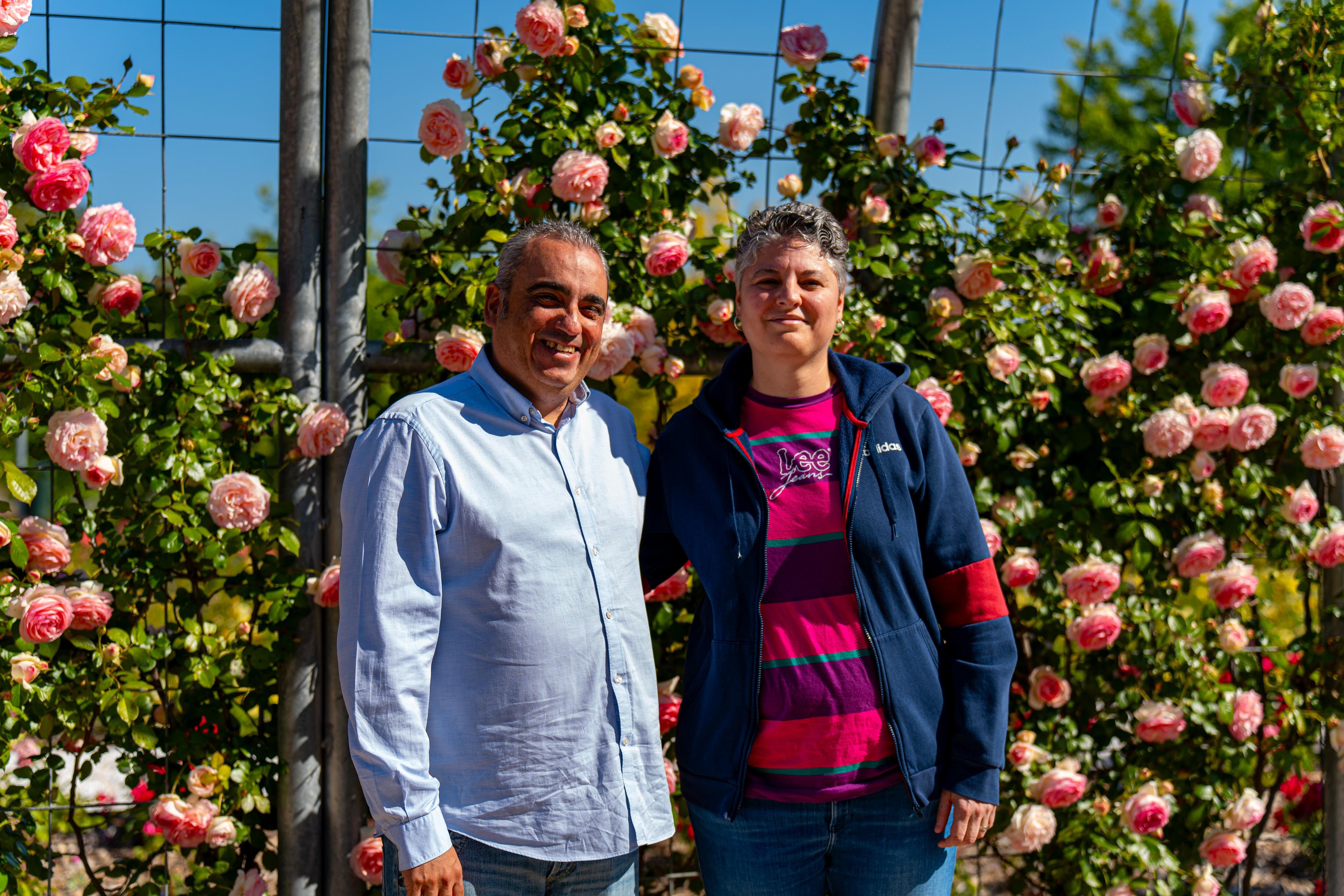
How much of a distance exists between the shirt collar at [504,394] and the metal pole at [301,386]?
0.82 meters

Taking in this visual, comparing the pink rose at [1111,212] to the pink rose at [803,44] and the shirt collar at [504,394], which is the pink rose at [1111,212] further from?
the shirt collar at [504,394]

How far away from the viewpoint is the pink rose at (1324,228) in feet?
8.38

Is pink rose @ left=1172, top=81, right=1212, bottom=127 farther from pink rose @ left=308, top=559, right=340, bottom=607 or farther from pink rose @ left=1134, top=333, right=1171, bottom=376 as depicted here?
pink rose @ left=308, top=559, right=340, bottom=607

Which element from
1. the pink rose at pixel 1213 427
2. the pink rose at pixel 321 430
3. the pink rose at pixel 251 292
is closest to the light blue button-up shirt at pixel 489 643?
the pink rose at pixel 321 430

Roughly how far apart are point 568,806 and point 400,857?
0.25 metres

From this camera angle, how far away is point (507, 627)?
1.47 meters

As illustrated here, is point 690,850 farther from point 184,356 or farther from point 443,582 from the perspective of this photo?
point 184,356

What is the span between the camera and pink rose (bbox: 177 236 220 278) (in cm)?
213

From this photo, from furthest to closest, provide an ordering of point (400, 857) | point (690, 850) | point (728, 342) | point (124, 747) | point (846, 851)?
point (690, 850) < point (728, 342) < point (124, 747) < point (846, 851) < point (400, 857)

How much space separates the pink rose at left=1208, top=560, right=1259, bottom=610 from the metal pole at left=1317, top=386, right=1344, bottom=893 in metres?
0.39

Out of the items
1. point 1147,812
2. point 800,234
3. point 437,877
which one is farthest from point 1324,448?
point 437,877

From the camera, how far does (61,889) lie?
114 inches

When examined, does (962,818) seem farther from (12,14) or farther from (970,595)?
(12,14)

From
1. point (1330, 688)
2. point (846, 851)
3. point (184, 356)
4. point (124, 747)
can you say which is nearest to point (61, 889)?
point (124, 747)
